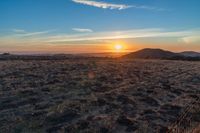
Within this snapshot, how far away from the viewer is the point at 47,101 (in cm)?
1463

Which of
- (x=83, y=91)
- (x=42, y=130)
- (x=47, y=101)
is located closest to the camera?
(x=42, y=130)

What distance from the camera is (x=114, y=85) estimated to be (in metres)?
20.6

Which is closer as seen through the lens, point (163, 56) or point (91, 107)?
point (91, 107)

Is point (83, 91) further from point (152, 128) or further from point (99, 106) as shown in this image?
point (152, 128)

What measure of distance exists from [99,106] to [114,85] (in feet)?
22.1

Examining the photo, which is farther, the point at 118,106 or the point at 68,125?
the point at 118,106

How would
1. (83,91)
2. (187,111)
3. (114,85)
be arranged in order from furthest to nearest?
1. (114,85)
2. (83,91)
3. (187,111)

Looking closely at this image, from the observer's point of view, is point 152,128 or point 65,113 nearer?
point 152,128

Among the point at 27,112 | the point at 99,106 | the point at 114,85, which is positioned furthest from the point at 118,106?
the point at 114,85

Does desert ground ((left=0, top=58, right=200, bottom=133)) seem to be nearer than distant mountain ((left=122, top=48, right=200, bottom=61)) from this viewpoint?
Yes

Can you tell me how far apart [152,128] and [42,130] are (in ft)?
13.7

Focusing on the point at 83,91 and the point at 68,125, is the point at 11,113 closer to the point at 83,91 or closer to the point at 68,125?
the point at 68,125

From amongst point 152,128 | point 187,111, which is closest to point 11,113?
point 152,128

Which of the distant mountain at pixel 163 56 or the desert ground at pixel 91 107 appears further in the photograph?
the distant mountain at pixel 163 56
